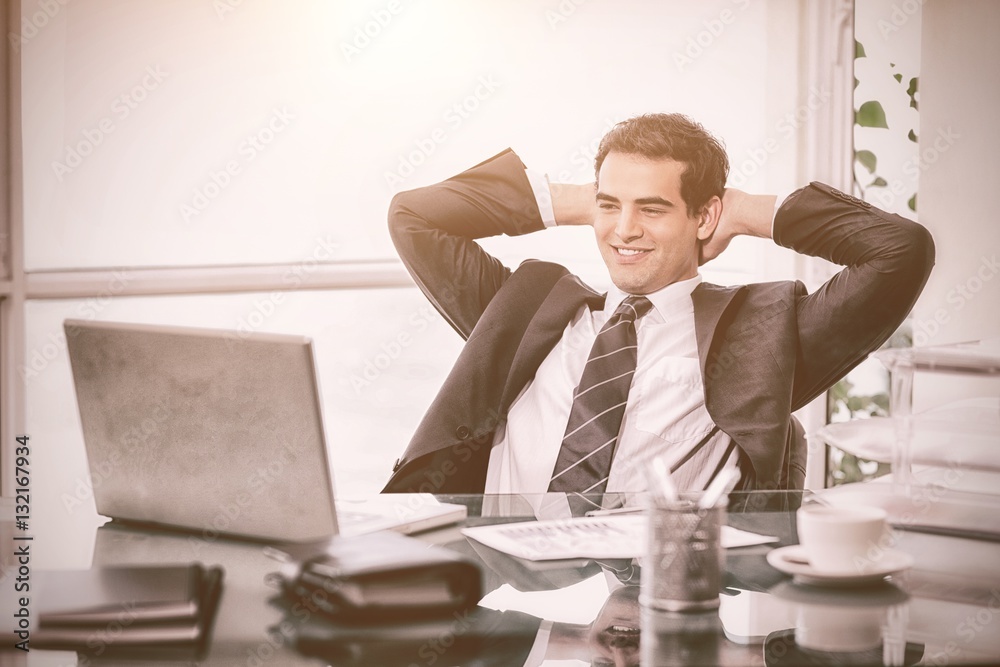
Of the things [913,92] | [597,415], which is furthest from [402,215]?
[913,92]

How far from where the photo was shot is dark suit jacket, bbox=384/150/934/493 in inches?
89.2

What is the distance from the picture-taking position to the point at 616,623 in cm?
100

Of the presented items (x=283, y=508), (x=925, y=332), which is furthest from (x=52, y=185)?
(x=925, y=332)

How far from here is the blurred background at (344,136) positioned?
258 centimetres

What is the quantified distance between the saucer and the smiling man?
1.02 meters

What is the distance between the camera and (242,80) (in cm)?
263

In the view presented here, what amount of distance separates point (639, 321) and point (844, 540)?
1.29 meters

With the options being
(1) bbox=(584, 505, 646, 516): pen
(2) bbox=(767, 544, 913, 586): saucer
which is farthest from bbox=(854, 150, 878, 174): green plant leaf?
(2) bbox=(767, 544, 913, 586): saucer

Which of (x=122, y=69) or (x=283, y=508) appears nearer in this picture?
(x=283, y=508)

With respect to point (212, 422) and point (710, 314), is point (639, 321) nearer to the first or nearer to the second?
point (710, 314)

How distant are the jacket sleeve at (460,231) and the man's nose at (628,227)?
0.22 metres

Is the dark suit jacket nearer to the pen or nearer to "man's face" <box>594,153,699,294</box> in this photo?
"man's face" <box>594,153,699,294</box>

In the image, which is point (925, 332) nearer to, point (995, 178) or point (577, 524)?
point (995, 178)

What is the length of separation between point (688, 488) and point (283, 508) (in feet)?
4.22
